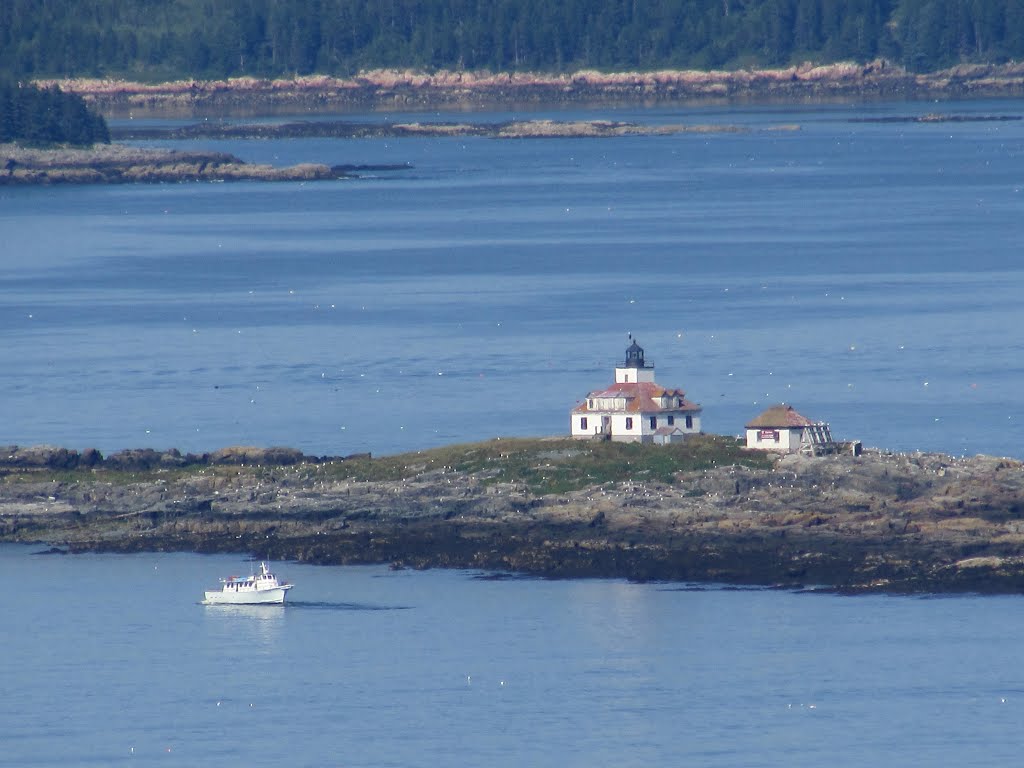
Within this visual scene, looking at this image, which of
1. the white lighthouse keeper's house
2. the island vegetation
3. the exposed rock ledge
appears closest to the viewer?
the white lighthouse keeper's house

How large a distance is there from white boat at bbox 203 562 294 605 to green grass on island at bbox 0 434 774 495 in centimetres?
554

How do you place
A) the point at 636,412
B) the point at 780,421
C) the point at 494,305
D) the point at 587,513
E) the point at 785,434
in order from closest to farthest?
the point at 587,513
the point at 785,434
the point at 780,421
the point at 636,412
the point at 494,305

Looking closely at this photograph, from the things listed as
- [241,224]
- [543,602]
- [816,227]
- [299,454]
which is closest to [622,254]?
[816,227]

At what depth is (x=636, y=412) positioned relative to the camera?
53719 millimetres

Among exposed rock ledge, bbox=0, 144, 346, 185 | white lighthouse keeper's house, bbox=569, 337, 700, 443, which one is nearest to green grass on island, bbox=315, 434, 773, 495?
white lighthouse keeper's house, bbox=569, 337, 700, 443

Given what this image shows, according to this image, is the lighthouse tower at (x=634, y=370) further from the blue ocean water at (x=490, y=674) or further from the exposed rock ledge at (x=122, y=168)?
the exposed rock ledge at (x=122, y=168)

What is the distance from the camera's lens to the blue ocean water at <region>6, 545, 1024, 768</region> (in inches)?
1594

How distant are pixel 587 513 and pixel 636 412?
3761 millimetres

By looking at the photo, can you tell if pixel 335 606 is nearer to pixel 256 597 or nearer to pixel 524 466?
pixel 256 597

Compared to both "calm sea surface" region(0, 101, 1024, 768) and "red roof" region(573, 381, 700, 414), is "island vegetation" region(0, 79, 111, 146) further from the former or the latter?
"red roof" region(573, 381, 700, 414)

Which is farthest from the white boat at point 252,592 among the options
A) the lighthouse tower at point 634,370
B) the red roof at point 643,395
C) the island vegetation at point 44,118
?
the island vegetation at point 44,118

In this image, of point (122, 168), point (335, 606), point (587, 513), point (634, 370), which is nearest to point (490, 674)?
point (335, 606)

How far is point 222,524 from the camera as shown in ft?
172

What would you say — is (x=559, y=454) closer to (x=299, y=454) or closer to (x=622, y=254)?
(x=299, y=454)
